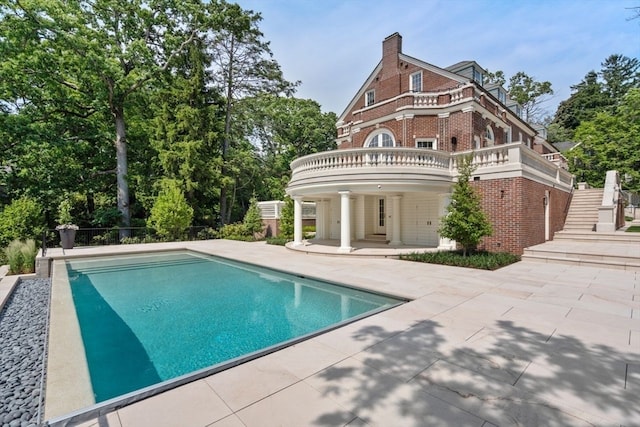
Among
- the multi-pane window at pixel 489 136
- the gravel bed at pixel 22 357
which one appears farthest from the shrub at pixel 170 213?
the multi-pane window at pixel 489 136

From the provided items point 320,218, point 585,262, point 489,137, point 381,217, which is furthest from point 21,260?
point 489,137

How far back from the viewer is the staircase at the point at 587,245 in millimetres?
8867

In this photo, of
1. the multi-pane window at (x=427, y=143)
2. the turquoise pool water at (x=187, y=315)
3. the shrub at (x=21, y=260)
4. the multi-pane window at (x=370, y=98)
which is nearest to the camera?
the turquoise pool water at (x=187, y=315)

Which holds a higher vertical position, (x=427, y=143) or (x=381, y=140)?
(x=381, y=140)

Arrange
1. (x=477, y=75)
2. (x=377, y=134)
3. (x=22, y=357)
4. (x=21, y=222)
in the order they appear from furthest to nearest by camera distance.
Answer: (x=477, y=75), (x=377, y=134), (x=21, y=222), (x=22, y=357)

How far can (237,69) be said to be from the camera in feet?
76.3

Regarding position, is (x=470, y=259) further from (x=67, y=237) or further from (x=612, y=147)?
(x=612, y=147)

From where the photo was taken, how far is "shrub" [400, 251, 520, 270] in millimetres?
8740

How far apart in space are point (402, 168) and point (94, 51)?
17701mm

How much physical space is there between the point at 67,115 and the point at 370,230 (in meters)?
20.0

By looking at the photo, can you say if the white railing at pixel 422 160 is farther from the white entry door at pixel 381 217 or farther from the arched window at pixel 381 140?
the arched window at pixel 381 140

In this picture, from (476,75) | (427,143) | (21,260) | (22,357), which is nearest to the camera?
(22,357)

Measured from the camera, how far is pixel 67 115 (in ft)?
60.2

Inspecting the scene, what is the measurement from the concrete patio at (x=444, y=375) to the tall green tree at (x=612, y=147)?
78.0 feet
